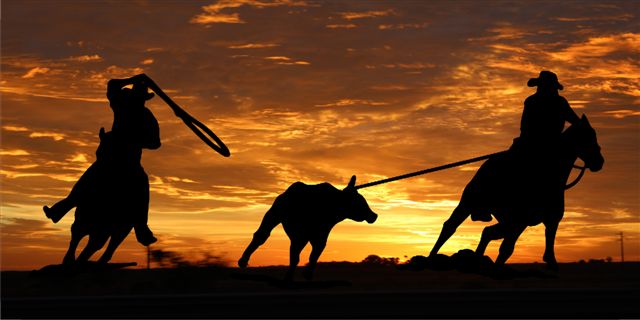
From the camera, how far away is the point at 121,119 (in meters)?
16.2

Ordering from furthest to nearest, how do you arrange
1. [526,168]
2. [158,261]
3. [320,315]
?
[158,261]
[526,168]
[320,315]

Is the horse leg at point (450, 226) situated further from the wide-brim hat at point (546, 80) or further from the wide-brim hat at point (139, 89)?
the wide-brim hat at point (139, 89)

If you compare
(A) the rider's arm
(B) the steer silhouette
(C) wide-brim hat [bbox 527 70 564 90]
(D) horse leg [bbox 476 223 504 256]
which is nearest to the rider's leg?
(D) horse leg [bbox 476 223 504 256]

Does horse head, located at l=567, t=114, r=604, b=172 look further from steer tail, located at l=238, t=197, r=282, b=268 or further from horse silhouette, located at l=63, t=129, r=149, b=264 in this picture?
horse silhouette, located at l=63, t=129, r=149, b=264

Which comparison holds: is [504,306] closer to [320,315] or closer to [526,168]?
[320,315]

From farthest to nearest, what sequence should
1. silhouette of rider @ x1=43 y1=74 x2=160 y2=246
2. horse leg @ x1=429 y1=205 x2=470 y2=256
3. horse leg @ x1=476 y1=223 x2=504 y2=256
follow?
horse leg @ x1=429 y1=205 x2=470 y2=256
horse leg @ x1=476 y1=223 x2=504 y2=256
silhouette of rider @ x1=43 y1=74 x2=160 y2=246

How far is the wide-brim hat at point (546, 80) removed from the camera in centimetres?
1636

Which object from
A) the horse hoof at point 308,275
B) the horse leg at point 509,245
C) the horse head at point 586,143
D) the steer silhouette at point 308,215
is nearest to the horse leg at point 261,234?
the steer silhouette at point 308,215

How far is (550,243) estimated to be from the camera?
1652 centimetres

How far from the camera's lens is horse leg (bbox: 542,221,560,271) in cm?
1634

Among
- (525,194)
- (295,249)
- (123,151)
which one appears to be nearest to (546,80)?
(525,194)

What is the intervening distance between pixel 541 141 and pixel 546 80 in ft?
3.45

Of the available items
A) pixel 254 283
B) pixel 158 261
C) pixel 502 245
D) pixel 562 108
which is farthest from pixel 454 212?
pixel 158 261

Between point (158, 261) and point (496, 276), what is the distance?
19.1 feet
